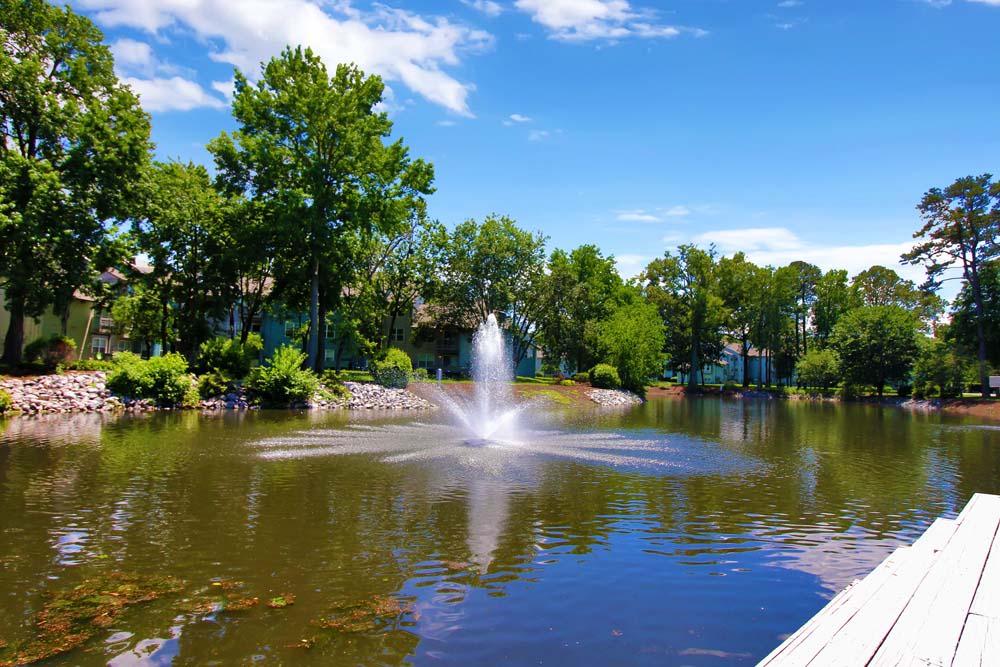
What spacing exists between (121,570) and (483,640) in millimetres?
4474

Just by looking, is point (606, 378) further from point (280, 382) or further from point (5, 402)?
point (5, 402)

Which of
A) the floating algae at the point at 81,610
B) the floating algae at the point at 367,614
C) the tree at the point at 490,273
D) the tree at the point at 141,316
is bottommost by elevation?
the floating algae at the point at 367,614

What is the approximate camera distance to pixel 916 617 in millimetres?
4574

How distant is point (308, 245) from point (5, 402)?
1847 cm

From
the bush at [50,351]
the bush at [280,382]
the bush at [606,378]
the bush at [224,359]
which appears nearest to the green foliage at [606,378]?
the bush at [606,378]

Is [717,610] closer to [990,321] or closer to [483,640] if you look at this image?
[483,640]

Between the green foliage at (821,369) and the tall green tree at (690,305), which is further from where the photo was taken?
the tall green tree at (690,305)

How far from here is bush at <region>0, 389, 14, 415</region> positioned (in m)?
22.7

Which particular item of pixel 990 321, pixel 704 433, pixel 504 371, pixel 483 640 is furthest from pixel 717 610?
pixel 990 321

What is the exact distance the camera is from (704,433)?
2409cm

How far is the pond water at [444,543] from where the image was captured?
17.9ft

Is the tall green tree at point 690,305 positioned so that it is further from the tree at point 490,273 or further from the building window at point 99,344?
the building window at point 99,344

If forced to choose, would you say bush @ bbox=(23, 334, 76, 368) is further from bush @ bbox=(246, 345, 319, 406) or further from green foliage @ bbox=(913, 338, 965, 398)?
green foliage @ bbox=(913, 338, 965, 398)

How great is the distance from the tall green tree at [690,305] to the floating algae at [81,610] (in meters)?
71.1
